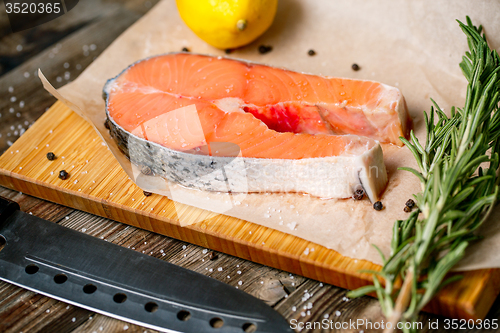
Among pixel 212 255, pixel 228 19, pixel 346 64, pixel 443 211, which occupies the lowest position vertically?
pixel 212 255

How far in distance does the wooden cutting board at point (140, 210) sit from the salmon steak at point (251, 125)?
0.53 ft

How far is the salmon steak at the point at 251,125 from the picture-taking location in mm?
1809

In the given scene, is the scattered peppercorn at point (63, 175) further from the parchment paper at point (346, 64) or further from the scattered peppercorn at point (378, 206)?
the scattered peppercorn at point (378, 206)

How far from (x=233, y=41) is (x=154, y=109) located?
0.73 m

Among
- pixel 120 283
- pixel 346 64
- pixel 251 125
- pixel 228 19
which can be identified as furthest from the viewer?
pixel 346 64

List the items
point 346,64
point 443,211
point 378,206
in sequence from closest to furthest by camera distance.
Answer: point 443,211 → point 378,206 → point 346,64

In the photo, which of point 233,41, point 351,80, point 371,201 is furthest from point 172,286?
point 233,41

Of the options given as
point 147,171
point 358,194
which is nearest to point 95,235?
point 147,171

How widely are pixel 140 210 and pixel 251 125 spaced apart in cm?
58

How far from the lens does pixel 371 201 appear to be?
178cm

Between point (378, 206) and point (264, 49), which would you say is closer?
point (378, 206)

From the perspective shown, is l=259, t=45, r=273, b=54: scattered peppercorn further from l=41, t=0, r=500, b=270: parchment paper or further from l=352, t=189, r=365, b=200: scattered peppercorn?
l=352, t=189, r=365, b=200: scattered peppercorn

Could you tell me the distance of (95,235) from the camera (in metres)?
1.94

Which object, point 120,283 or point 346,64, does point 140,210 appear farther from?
point 346,64
